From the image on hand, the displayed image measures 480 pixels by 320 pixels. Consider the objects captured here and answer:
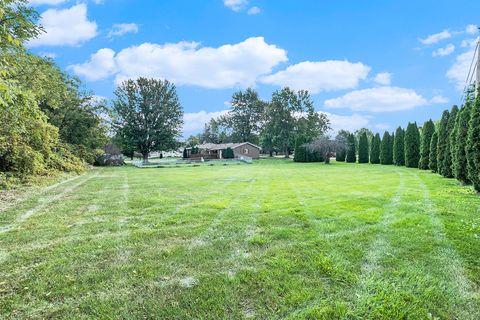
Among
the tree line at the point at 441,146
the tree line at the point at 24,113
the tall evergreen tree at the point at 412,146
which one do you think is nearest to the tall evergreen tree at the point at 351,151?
the tree line at the point at 441,146

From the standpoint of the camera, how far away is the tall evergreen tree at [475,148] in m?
8.10

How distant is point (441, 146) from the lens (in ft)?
46.8

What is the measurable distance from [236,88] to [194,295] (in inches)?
2046

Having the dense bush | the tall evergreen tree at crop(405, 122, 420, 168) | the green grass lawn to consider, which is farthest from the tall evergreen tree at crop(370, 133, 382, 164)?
the green grass lawn

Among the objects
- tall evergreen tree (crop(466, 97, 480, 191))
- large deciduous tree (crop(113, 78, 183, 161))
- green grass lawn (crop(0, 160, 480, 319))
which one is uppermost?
large deciduous tree (crop(113, 78, 183, 161))

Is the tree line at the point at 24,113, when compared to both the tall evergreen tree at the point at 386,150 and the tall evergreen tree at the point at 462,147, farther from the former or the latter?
the tall evergreen tree at the point at 386,150

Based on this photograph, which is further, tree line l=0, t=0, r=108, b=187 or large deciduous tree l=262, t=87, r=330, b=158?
large deciduous tree l=262, t=87, r=330, b=158

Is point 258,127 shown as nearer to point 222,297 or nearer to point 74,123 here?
point 74,123

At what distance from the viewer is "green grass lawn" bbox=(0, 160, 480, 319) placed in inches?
92.2

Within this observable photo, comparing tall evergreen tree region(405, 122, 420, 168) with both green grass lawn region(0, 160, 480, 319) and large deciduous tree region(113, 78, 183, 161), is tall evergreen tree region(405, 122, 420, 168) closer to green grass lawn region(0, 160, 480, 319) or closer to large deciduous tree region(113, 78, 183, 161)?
green grass lawn region(0, 160, 480, 319)

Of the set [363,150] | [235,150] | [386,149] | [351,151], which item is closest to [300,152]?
[351,151]

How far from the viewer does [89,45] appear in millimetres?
11430

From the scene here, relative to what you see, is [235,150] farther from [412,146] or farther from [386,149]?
[412,146]

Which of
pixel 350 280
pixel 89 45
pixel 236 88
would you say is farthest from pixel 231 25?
pixel 236 88
